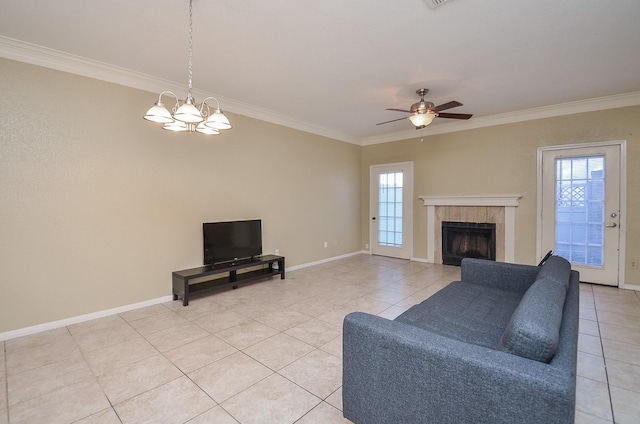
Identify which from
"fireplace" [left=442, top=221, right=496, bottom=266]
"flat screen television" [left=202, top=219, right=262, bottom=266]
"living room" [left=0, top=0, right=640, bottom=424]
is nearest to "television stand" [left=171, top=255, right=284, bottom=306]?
"flat screen television" [left=202, top=219, right=262, bottom=266]

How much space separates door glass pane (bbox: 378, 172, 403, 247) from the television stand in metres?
2.95

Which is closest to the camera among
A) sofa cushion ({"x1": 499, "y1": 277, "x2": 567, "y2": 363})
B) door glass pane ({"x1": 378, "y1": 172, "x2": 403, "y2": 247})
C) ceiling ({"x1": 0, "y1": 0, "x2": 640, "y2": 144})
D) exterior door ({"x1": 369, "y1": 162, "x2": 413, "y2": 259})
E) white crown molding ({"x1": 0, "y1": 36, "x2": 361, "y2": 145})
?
sofa cushion ({"x1": 499, "y1": 277, "x2": 567, "y2": 363})

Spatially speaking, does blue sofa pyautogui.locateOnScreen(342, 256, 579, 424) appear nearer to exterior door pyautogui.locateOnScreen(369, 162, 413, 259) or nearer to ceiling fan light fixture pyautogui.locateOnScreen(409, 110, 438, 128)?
ceiling fan light fixture pyautogui.locateOnScreen(409, 110, 438, 128)

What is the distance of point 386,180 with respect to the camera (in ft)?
22.5

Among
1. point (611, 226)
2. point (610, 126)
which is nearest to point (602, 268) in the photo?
point (611, 226)

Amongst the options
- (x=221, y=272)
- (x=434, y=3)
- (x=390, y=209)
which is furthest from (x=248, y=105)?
(x=390, y=209)

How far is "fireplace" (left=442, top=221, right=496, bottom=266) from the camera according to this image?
5.47 meters

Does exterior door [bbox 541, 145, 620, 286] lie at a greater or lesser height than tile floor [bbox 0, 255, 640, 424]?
greater

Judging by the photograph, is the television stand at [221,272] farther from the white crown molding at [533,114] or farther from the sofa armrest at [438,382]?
the white crown molding at [533,114]

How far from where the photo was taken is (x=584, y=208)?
4551 mm

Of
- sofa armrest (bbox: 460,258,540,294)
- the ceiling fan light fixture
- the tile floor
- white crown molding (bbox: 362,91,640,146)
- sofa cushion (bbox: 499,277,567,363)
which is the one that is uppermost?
white crown molding (bbox: 362,91,640,146)

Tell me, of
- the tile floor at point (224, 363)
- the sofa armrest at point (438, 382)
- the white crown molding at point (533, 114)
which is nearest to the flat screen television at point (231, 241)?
the tile floor at point (224, 363)

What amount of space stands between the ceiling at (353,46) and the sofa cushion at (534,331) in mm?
2287

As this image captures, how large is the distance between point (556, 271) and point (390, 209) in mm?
4542
